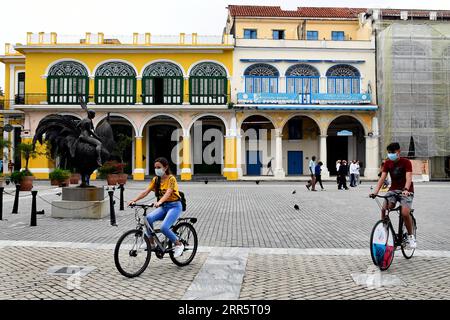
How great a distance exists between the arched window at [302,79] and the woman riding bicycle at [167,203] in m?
27.0

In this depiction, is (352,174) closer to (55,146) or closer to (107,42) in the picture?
(55,146)

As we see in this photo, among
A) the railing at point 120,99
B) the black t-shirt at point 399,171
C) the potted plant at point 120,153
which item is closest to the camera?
the black t-shirt at point 399,171

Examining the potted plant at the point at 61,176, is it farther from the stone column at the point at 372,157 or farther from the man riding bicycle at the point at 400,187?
the stone column at the point at 372,157

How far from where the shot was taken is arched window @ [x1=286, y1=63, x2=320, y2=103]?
32094 millimetres

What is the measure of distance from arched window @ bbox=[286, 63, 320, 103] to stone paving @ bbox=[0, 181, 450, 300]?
21651mm

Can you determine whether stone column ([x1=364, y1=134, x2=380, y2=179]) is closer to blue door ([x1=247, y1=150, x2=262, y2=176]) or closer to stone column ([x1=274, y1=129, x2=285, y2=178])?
stone column ([x1=274, y1=129, x2=285, y2=178])

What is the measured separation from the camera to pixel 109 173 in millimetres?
25219

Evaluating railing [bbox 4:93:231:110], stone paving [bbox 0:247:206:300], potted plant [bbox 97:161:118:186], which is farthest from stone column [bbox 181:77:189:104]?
stone paving [bbox 0:247:206:300]

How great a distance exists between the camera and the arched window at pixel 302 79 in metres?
32.1

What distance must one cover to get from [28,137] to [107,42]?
886cm

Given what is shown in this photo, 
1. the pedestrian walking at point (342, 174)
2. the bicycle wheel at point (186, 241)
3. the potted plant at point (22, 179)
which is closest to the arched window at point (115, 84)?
the potted plant at point (22, 179)

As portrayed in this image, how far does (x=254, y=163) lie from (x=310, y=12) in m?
13.4

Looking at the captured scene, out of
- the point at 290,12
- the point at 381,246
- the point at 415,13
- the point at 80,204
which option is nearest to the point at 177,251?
the point at 381,246

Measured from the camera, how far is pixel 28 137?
31391 mm
